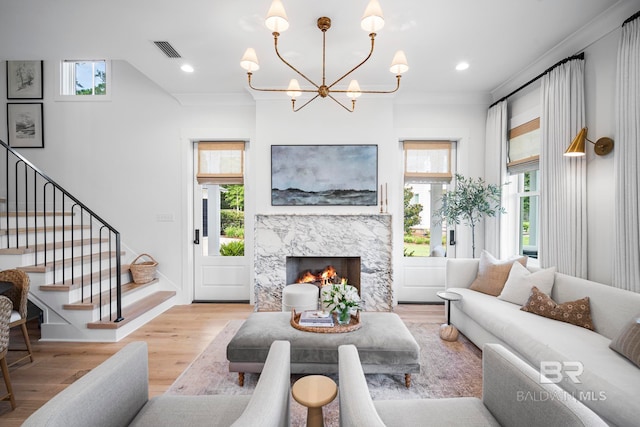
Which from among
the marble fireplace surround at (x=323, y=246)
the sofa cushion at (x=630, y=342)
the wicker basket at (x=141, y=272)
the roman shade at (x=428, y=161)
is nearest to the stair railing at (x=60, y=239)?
the wicker basket at (x=141, y=272)

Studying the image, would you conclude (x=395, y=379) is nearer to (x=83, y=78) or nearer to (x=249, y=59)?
(x=249, y=59)

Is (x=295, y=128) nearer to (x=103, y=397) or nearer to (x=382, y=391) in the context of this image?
(x=382, y=391)

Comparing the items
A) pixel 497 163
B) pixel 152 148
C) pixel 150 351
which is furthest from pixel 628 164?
pixel 152 148

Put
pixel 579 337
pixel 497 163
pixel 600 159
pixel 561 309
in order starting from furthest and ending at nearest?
1. pixel 497 163
2. pixel 600 159
3. pixel 561 309
4. pixel 579 337

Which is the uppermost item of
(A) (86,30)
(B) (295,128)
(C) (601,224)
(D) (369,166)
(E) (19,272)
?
(A) (86,30)

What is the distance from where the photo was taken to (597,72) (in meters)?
2.72

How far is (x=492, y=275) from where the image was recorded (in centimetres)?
330

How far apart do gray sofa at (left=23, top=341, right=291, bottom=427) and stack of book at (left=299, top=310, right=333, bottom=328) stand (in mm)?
941

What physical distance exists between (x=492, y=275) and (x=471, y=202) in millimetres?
1002

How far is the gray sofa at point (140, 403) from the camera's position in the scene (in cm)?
99

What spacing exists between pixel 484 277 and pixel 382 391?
1.85 m

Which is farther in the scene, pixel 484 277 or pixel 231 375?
pixel 484 277

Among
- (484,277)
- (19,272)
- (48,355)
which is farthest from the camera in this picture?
(484,277)

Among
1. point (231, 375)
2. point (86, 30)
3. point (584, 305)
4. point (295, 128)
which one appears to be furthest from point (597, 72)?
point (86, 30)
